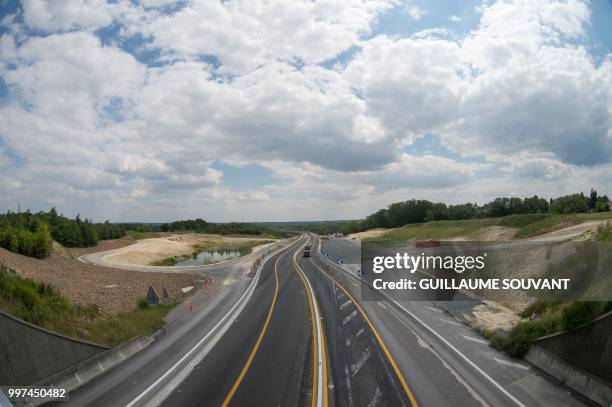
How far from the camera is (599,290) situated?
512 inches

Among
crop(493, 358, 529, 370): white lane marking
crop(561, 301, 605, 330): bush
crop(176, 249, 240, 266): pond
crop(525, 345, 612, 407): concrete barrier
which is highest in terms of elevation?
crop(561, 301, 605, 330): bush

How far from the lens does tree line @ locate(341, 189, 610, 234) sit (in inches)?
4315

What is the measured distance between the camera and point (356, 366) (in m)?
13.7

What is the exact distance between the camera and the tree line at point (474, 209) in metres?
110

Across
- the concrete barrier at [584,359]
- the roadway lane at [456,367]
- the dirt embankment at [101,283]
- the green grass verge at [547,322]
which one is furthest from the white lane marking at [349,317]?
the dirt embankment at [101,283]

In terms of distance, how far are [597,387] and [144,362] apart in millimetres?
15730

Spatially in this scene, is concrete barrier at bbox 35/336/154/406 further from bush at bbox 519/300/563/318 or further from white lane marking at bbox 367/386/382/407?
bush at bbox 519/300/563/318

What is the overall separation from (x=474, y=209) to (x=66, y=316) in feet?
521

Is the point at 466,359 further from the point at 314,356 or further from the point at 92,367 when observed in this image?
the point at 92,367

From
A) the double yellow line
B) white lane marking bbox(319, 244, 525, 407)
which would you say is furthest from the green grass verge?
the double yellow line

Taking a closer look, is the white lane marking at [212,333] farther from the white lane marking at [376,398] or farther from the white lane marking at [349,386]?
the white lane marking at [376,398]

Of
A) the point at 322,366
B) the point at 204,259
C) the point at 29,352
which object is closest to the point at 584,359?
the point at 322,366

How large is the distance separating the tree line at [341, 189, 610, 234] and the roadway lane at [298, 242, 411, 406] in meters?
105

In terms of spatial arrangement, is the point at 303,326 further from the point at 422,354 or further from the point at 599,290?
the point at 599,290
